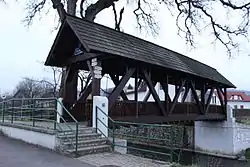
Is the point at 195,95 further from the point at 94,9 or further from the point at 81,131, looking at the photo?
the point at 81,131

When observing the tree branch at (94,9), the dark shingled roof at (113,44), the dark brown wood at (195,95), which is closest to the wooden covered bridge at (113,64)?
the dark shingled roof at (113,44)

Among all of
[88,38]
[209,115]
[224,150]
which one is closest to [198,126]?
[224,150]

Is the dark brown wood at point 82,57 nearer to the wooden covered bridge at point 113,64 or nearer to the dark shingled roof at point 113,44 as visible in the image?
the wooden covered bridge at point 113,64

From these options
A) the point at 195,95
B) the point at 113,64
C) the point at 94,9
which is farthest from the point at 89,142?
Result: the point at 94,9

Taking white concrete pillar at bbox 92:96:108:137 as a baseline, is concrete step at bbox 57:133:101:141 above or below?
below

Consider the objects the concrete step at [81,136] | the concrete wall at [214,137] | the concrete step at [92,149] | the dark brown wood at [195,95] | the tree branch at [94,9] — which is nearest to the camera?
the concrete step at [92,149]

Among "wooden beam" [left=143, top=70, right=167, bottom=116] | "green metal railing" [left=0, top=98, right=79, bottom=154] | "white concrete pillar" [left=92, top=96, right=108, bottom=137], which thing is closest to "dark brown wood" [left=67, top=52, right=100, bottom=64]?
"white concrete pillar" [left=92, top=96, right=108, bottom=137]

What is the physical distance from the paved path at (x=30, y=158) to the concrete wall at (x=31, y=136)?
0.76ft

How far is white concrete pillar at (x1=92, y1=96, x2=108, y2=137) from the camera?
443 inches

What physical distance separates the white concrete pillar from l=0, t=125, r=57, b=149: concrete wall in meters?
1.84

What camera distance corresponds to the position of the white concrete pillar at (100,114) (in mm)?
11258

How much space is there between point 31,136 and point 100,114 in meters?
2.54

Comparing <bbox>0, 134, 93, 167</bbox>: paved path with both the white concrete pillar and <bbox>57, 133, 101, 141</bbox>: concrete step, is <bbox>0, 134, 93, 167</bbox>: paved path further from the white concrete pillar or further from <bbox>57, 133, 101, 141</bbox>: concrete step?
the white concrete pillar

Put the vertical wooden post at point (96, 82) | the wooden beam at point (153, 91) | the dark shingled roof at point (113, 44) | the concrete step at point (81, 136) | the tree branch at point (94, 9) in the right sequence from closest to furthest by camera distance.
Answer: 1. the concrete step at point (81, 136)
2. the dark shingled roof at point (113, 44)
3. the vertical wooden post at point (96, 82)
4. the wooden beam at point (153, 91)
5. the tree branch at point (94, 9)
